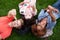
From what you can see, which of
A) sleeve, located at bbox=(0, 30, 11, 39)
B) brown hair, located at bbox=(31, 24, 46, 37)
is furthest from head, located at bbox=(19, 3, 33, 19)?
sleeve, located at bbox=(0, 30, 11, 39)

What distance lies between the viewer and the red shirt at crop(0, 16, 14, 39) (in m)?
2.68

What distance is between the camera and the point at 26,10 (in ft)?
8.99

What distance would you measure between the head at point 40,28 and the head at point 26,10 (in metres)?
0.13

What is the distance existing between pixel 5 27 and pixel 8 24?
0.13ft

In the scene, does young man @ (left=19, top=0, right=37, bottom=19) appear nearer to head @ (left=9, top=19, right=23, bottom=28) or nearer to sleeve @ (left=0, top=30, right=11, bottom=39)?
head @ (left=9, top=19, right=23, bottom=28)

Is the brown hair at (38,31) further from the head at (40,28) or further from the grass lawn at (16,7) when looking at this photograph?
the grass lawn at (16,7)

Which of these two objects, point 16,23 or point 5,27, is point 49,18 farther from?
point 5,27

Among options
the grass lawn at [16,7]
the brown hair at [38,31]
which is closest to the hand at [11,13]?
the grass lawn at [16,7]

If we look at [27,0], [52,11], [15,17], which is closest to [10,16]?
[15,17]

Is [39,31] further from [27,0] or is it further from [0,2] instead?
[0,2]

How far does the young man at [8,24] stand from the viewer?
2.68 metres

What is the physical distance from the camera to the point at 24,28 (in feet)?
8.98

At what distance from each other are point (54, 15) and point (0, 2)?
61 centimetres

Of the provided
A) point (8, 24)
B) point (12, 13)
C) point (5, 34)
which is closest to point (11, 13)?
point (12, 13)
